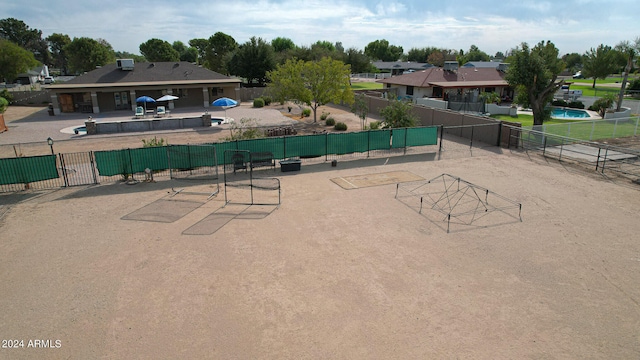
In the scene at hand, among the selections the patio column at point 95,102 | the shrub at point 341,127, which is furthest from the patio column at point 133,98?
the shrub at point 341,127

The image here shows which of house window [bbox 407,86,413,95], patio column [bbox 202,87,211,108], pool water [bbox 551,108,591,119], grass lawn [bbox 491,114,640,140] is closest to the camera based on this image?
grass lawn [bbox 491,114,640,140]

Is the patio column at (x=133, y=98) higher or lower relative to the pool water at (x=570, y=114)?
higher

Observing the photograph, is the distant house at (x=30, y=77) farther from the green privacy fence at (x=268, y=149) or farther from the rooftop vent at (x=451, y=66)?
the green privacy fence at (x=268, y=149)

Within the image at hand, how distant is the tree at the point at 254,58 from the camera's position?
61406mm

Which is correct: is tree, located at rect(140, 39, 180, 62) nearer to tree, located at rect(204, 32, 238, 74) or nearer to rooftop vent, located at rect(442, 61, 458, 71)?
tree, located at rect(204, 32, 238, 74)

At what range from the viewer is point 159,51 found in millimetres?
110875

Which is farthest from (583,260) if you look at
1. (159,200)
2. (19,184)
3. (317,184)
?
(19,184)

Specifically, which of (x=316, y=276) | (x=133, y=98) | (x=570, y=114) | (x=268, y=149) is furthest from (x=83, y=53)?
(x=316, y=276)

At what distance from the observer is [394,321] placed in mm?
9211

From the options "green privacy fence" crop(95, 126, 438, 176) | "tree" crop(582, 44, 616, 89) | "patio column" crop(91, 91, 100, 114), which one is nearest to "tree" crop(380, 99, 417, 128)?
"green privacy fence" crop(95, 126, 438, 176)

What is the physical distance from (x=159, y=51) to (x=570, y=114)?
104 meters

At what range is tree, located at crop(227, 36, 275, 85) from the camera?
61406mm

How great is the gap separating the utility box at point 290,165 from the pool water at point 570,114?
34285 mm

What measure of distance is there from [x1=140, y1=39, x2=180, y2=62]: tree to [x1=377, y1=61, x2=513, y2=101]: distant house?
7869 centimetres
